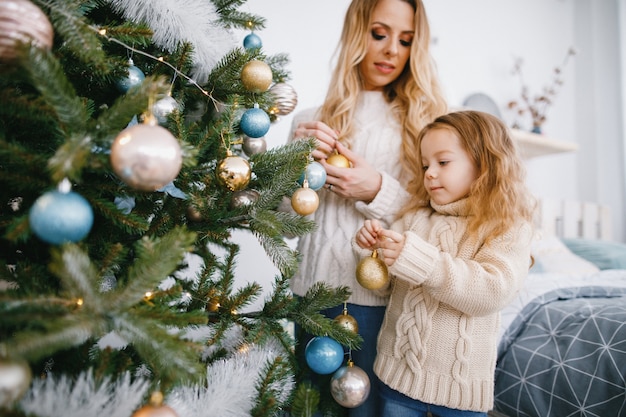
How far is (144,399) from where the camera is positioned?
0.45m

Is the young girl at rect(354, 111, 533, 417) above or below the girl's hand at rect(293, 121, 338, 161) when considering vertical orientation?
below

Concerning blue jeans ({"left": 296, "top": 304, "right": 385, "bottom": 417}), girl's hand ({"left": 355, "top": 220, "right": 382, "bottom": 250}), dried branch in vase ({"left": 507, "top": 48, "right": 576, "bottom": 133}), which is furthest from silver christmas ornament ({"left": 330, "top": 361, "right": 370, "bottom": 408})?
dried branch in vase ({"left": 507, "top": 48, "right": 576, "bottom": 133})

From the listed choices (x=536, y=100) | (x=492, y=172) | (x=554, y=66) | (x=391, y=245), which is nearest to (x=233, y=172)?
(x=391, y=245)

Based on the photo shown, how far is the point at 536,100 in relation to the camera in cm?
235

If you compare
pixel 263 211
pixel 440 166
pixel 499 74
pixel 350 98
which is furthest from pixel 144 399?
pixel 499 74

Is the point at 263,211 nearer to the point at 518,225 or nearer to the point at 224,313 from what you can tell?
the point at 224,313

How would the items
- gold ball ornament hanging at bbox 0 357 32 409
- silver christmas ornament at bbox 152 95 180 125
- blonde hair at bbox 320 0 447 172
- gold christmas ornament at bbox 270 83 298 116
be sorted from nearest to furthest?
gold ball ornament hanging at bbox 0 357 32 409 → silver christmas ornament at bbox 152 95 180 125 → gold christmas ornament at bbox 270 83 298 116 → blonde hair at bbox 320 0 447 172

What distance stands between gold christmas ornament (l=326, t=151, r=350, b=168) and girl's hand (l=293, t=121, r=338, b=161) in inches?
0.5

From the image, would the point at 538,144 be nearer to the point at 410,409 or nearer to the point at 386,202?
the point at 386,202

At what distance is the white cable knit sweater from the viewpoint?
2.91 feet

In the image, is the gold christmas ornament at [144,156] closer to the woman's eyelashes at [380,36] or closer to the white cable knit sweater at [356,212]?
the white cable knit sweater at [356,212]

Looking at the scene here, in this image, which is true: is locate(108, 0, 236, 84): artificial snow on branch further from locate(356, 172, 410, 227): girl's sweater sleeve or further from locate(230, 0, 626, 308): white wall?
locate(230, 0, 626, 308): white wall

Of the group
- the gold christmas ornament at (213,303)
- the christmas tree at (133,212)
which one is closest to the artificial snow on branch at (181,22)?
the christmas tree at (133,212)

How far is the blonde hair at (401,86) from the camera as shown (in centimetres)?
98
